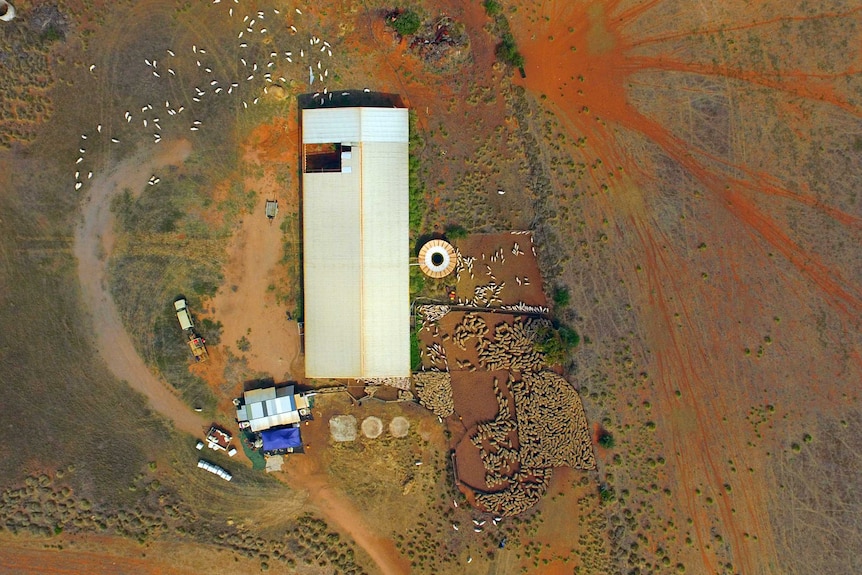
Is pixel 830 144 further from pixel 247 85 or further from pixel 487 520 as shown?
pixel 247 85

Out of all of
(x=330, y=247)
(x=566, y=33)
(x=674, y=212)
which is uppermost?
(x=566, y=33)

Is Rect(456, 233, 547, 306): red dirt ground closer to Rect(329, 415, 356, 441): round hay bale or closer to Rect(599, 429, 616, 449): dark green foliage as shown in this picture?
Rect(599, 429, 616, 449): dark green foliage

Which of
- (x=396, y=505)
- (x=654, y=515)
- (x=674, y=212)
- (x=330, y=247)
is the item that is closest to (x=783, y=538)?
(x=654, y=515)

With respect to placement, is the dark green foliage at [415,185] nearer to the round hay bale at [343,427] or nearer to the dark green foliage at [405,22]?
the dark green foliage at [405,22]

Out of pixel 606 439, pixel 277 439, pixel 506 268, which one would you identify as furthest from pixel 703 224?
pixel 277 439

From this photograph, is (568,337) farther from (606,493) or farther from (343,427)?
(343,427)

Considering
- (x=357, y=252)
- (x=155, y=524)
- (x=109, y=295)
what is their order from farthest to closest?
1. (x=109, y=295)
2. (x=155, y=524)
3. (x=357, y=252)

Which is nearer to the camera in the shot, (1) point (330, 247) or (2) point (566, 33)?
(1) point (330, 247)
